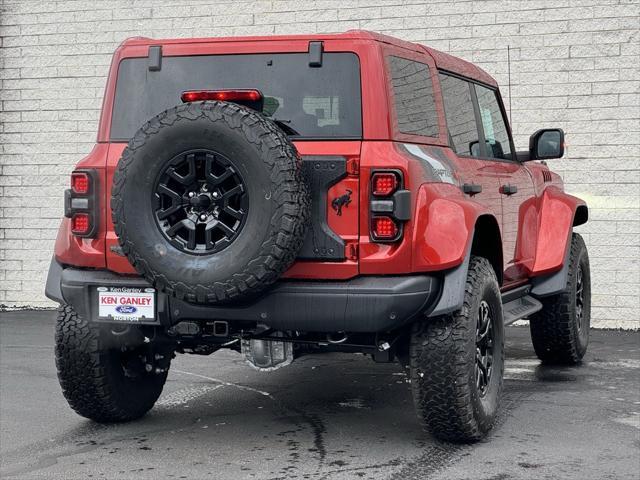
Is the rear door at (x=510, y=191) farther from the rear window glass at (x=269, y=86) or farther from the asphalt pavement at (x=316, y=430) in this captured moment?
the rear window glass at (x=269, y=86)

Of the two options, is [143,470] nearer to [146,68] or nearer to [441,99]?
[146,68]

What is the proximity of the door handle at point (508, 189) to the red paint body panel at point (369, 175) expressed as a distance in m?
0.28

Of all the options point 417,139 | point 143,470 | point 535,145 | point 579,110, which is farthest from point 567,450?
point 579,110

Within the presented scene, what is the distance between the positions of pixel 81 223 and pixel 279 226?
1176 mm

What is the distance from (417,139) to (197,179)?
113cm

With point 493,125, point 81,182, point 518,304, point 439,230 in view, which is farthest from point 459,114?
point 81,182

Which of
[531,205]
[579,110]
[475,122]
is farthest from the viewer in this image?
[579,110]

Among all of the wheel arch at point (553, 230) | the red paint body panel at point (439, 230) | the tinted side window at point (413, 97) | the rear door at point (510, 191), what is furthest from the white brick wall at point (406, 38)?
the red paint body panel at point (439, 230)

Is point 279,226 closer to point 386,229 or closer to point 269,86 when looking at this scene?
point 386,229

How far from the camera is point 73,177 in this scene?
540cm

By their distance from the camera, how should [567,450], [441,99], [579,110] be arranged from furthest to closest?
1. [579,110]
2. [441,99]
3. [567,450]

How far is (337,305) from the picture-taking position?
4949 mm

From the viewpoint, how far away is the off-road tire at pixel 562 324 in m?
7.71

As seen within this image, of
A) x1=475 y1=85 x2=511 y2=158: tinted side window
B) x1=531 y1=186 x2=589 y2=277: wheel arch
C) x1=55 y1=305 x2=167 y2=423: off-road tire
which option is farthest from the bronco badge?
x1=531 y1=186 x2=589 y2=277: wheel arch
